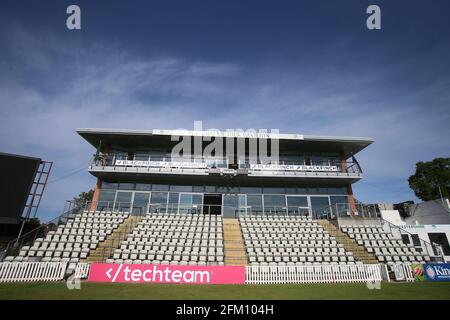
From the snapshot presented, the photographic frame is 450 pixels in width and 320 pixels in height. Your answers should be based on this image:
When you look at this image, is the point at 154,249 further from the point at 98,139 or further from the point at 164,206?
the point at 98,139

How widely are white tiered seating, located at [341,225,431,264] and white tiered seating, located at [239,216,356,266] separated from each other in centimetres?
178

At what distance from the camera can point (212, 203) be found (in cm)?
2070

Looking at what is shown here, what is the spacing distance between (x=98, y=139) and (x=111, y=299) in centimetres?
1731

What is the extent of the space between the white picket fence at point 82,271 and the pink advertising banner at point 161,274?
1.62ft

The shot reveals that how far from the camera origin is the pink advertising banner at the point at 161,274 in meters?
10.5

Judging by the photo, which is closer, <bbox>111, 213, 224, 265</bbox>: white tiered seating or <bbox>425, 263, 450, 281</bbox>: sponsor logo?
<bbox>425, 263, 450, 281</bbox>: sponsor logo

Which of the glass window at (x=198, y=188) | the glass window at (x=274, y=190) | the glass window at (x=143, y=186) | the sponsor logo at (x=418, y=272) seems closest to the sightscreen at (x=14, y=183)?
the glass window at (x=143, y=186)

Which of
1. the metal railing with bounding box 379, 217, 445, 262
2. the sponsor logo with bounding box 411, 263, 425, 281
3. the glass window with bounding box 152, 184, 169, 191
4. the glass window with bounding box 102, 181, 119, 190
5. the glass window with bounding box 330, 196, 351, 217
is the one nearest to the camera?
the sponsor logo with bounding box 411, 263, 425, 281

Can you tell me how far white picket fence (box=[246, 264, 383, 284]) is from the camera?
11.1m

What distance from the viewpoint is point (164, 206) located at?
2005cm

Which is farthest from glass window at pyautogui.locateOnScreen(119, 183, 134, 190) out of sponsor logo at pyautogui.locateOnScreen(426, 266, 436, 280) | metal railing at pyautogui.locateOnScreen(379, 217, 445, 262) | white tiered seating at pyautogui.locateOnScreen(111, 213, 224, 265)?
metal railing at pyautogui.locateOnScreen(379, 217, 445, 262)

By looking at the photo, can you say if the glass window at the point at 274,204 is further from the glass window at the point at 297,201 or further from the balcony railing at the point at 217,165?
the balcony railing at the point at 217,165

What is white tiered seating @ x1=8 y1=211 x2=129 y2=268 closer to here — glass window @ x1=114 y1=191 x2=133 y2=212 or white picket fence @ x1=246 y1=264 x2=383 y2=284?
glass window @ x1=114 y1=191 x2=133 y2=212
